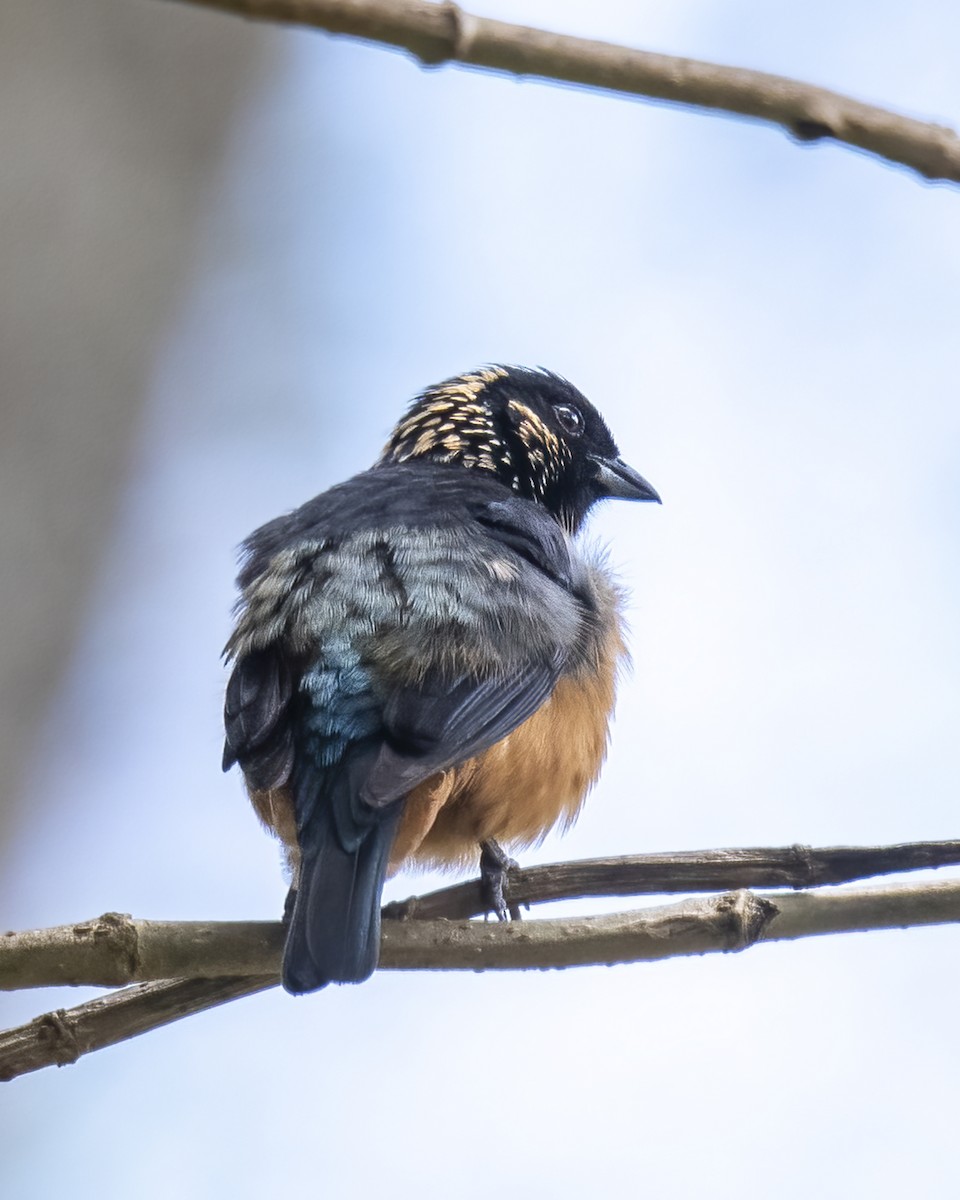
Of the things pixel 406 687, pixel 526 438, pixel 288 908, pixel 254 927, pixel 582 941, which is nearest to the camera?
pixel 582 941

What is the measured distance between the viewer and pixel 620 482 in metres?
5.48

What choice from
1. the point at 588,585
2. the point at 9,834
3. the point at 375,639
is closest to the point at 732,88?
the point at 375,639

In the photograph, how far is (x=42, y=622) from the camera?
6.16 metres

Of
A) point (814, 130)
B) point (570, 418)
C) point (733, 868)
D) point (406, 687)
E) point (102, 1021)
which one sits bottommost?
point (102, 1021)

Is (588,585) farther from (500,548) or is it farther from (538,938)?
(538,938)

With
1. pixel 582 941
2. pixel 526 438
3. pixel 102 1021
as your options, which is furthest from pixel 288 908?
pixel 526 438

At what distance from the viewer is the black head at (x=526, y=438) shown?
524 cm

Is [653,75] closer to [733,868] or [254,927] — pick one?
[733,868]

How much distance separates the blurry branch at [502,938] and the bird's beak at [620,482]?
2393 millimetres

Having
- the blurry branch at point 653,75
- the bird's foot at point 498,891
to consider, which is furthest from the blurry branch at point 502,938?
the blurry branch at point 653,75

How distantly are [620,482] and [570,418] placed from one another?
0.28 metres

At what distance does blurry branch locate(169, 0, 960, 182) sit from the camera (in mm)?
2029

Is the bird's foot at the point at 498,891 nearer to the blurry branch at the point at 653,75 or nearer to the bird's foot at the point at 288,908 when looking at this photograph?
the bird's foot at the point at 288,908

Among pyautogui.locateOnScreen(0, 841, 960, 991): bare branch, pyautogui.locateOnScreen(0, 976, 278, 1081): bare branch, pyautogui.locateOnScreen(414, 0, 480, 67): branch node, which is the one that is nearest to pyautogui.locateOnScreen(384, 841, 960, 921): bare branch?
pyautogui.locateOnScreen(0, 841, 960, 991): bare branch
